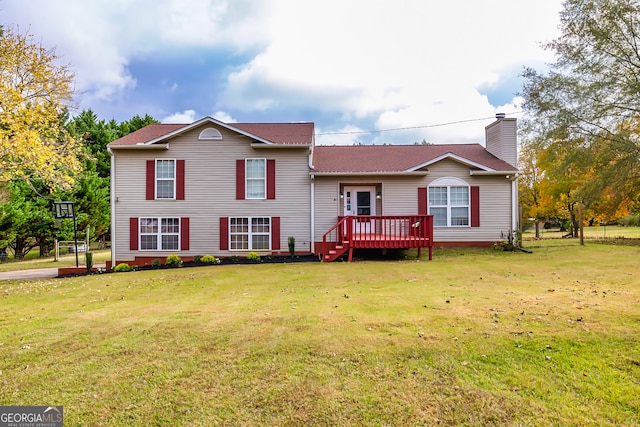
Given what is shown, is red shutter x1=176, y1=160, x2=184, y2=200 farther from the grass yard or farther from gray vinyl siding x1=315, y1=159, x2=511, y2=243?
the grass yard

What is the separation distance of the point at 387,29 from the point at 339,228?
842cm

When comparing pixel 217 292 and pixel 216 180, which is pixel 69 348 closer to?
pixel 217 292

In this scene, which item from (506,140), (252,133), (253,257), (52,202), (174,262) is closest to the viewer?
(174,262)

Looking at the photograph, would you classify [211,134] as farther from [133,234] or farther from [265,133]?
[133,234]

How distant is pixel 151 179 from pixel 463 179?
12879 mm

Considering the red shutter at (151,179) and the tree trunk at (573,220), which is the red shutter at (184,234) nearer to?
the red shutter at (151,179)

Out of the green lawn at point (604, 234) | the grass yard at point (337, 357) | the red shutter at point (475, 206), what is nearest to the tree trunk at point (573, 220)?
the green lawn at point (604, 234)

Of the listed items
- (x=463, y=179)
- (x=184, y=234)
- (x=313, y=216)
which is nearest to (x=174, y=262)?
(x=184, y=234)

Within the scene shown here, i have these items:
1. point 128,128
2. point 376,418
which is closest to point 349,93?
point 128,128

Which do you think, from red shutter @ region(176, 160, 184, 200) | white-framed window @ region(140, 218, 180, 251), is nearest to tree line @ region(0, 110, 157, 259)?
white-framed window @ region(140, 218, 180, 251)

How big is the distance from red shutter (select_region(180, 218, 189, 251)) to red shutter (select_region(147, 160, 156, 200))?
156 centimetres

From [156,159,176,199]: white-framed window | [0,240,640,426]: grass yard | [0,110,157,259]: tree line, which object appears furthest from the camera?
[0,110,157,259]: tree line

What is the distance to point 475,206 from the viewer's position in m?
15.0

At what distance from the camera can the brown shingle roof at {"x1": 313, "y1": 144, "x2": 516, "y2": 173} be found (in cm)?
1498
